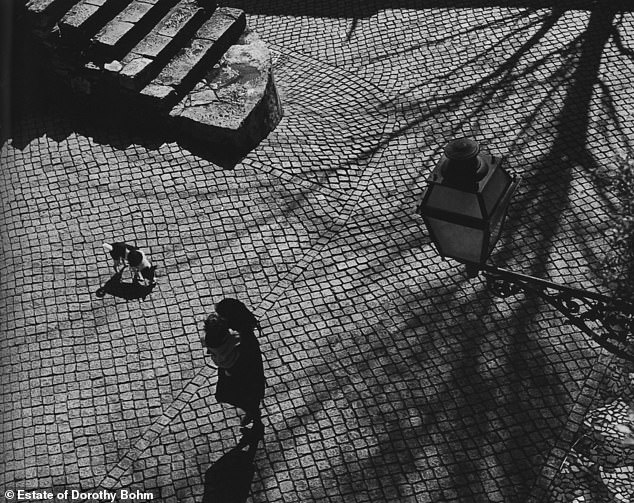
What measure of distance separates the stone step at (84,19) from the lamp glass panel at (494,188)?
7675 millimetres

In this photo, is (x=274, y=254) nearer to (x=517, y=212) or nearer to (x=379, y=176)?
(x=379, y=176)

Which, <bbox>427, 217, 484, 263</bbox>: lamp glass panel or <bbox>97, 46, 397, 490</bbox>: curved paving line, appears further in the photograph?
<bbox>97, 46, 397, 490</bbox>: curved paving line

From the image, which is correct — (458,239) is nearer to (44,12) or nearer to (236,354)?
(236,354)

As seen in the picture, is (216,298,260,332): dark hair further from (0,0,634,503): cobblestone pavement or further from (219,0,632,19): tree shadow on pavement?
(219,0,632,19): tree shadow on pavement

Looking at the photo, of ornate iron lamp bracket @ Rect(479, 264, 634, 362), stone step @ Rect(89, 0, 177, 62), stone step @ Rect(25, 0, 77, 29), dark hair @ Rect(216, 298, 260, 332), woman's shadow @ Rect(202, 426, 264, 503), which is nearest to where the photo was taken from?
ornate iron lamp bracket @ Rect(479, 264, 634, 362)

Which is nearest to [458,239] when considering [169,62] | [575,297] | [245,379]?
[575,297]

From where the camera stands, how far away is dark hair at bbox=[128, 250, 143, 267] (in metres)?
8.33

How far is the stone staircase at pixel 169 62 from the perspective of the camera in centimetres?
1020

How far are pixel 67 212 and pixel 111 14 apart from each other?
10.4 ft

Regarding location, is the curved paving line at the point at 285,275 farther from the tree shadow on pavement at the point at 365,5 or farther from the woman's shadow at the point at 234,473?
the tree shadow on pavement at the point at 365,5

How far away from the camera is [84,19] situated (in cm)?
1068

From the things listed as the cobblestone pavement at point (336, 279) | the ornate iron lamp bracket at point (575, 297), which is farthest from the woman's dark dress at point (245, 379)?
the ornate iron lamp bracket at point (575, 297)

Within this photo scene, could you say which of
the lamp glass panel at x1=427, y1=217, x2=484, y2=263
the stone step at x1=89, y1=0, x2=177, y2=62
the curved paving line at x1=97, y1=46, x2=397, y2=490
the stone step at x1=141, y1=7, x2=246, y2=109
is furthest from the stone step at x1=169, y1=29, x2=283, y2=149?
the lamp glass panel at x1=427, y1=217, x2=484, y2=263

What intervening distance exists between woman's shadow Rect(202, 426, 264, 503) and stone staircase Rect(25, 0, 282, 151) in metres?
3.99
